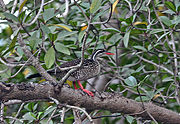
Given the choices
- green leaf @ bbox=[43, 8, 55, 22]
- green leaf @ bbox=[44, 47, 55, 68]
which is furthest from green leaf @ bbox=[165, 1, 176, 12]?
green leaf @ bbox=[44, 47, 55, 68]

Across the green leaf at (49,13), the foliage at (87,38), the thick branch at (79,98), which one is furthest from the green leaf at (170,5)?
the green leaf at (49,13)

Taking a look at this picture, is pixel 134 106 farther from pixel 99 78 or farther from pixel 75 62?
pixel 99 78

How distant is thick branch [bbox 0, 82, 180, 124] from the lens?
2.10m

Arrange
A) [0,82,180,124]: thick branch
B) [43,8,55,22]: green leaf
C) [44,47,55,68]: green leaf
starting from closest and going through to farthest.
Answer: [0,82,180,124]: thick branch → [44,47,55,68]: green leaf → [43,8,55,22]: green leaf

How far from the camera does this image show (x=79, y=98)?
98.3 inches

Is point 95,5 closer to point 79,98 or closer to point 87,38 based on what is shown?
point 79,98

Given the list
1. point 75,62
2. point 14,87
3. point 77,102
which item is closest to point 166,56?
point 75,62

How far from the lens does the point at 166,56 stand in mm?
3746

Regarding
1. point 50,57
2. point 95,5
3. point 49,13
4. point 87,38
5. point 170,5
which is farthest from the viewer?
point 87,38

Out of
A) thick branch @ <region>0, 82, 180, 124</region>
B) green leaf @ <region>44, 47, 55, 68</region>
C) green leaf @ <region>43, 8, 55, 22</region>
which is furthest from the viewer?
green leaf @ <region>43, 8, 55, 22</region>

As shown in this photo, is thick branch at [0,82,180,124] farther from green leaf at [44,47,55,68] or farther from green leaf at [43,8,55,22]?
green leaf at [43,8,55,22]

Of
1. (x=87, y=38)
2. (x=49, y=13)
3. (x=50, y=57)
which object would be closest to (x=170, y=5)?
(x=87, y=38)

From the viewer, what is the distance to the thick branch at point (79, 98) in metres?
2.10

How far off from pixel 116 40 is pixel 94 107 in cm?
112
